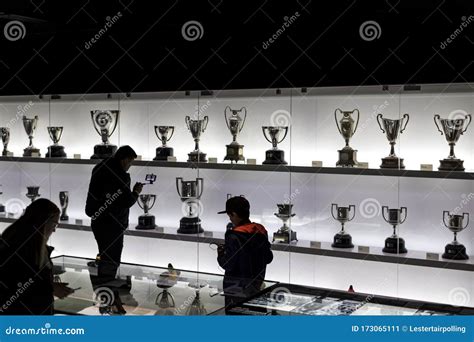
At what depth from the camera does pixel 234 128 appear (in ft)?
16.9

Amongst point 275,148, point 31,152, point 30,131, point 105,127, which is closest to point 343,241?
point 275,148

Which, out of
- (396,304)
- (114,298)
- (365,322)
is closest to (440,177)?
(396,304)

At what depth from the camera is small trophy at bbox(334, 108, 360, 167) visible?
4570 mm

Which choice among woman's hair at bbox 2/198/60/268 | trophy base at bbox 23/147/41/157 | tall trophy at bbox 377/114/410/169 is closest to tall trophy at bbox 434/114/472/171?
tall trophy at bbox 377/114/410/169

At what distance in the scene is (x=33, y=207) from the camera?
8.18 feet

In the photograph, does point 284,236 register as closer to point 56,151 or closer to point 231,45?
point 231,45

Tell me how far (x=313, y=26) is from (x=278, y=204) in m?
1.44

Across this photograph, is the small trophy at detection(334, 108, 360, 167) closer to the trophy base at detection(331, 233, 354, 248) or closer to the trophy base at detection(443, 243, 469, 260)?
the trophy base at detection(331, 233, 354, 248)

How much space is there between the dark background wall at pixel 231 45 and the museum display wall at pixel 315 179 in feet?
0.65

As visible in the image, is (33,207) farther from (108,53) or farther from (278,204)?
(108,53)
